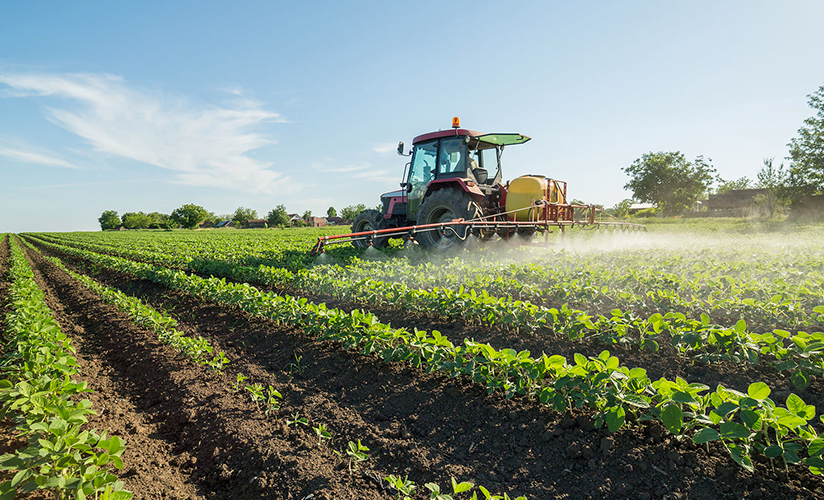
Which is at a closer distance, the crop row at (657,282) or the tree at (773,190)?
the crop row at (657,282)

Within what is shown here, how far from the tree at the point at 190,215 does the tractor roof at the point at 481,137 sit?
298ft

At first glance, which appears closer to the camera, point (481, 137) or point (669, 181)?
point (481, 137)

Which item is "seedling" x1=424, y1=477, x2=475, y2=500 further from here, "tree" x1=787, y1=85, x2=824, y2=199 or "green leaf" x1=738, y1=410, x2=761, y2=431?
"tree" x1=787, y1=85, x2=824, y2=199

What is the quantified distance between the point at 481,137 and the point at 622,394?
7068 millimetres

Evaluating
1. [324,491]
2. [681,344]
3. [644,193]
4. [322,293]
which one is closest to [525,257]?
[322,293]

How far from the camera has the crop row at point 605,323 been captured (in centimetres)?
276

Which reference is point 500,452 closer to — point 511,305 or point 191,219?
point 511,305

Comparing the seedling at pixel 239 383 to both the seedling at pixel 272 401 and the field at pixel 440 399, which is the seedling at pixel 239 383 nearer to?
the field at pixel 440 399

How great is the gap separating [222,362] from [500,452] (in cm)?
275

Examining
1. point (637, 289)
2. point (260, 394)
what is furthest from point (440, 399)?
point (637, 289)

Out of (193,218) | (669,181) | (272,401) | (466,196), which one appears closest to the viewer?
(272,401)

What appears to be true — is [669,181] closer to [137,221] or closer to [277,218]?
[277,218]

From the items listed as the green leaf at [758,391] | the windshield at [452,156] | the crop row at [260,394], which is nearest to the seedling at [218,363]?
the crop row at [260,394]

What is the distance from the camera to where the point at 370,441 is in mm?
2627
